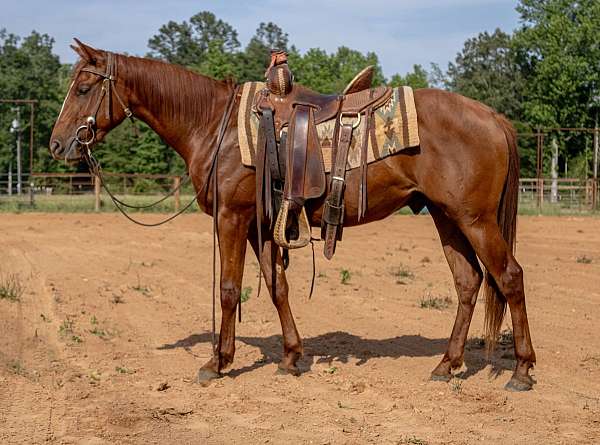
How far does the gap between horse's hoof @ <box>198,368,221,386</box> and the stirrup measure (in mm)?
1194

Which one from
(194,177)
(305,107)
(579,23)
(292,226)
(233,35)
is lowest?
(292,226)

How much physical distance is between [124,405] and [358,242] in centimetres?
1128

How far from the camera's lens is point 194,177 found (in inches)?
239

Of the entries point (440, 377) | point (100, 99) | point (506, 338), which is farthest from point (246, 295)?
point (100, 99)

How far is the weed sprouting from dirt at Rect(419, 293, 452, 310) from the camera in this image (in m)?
8.88

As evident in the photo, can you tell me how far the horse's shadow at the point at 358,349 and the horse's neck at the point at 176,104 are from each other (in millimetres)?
2028

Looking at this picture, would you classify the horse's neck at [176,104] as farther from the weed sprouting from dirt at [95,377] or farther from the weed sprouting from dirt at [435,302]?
the weed sprouting from dirt at [435,302]

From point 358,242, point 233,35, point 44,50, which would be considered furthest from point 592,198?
point 233,35

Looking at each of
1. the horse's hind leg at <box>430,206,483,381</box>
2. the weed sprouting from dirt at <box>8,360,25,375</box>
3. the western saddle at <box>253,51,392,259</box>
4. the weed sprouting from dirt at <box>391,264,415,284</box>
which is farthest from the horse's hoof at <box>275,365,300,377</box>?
the weed sprouting from dirt at <box>391,264,415,284</box>

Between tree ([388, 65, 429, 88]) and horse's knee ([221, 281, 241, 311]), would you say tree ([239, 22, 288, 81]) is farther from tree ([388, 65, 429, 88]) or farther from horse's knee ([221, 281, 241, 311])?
horse's knee ([221, 281, 241, 311])

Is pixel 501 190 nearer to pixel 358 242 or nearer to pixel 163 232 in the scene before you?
pixel 358 242

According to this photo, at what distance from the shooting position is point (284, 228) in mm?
5727

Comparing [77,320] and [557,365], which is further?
[77,320]

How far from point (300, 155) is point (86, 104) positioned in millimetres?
1852
